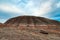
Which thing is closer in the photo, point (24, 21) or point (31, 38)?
point (31, 38)

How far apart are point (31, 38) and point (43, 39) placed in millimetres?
1907

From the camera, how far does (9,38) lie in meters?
20.7

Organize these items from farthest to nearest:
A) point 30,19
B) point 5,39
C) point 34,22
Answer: point 30,19 → point 34,22 → point 5,39

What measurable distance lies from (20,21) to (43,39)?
98.6 m

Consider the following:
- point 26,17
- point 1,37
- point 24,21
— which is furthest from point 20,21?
point 1,37

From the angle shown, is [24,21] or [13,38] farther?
[24,21]

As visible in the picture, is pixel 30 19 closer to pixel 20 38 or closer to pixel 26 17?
pixel 26 17

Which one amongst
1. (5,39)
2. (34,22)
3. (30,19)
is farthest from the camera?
(30,19)

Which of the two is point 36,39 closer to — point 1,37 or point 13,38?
point 13,38

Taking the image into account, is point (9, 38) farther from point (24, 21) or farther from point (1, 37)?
point (24, 21)

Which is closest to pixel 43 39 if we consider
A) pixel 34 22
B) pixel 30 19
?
pixel 34 22

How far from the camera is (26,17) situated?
129 meters

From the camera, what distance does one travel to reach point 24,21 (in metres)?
119

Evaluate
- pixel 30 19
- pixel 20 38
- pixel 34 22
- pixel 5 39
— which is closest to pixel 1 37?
pixel 5 39
